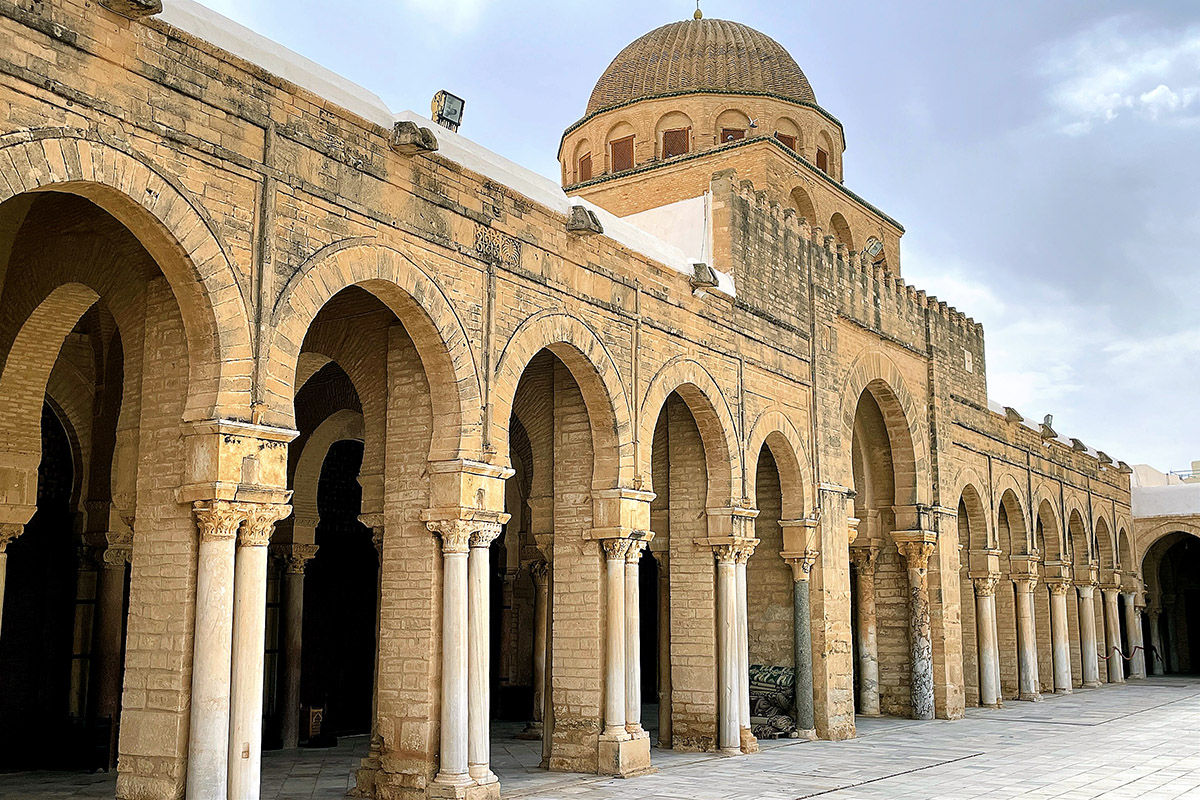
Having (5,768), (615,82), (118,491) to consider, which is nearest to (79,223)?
(118,491)

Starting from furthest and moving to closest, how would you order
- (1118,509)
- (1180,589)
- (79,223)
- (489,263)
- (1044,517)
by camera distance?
1. (1180,589)
2. (1118,509)
3. (1044,517)
4. (489,263)
5. (79,223)

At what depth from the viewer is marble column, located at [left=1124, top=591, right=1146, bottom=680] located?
29.9 m

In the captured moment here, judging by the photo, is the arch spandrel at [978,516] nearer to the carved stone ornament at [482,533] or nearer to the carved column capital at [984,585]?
the carved column capital at [984,585]

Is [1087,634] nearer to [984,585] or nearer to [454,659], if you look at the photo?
[984,585]

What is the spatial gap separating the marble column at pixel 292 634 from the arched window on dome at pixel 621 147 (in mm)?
9783

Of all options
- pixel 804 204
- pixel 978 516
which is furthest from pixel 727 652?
pixel 978 516

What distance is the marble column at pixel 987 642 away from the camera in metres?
20.1

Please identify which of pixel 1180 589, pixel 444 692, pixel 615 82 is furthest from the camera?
pixel 1180 589

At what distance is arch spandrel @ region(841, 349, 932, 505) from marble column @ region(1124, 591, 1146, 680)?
15.1 m

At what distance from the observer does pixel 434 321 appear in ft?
30.3

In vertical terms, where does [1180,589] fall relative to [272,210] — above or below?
below

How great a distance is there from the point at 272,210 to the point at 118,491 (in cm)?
337

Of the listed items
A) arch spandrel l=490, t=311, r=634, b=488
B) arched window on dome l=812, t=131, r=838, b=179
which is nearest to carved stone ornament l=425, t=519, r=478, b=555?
arch spandrel l=490, t=311, r=634, b=488

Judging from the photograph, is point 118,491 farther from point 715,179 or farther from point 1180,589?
point 1180,589
